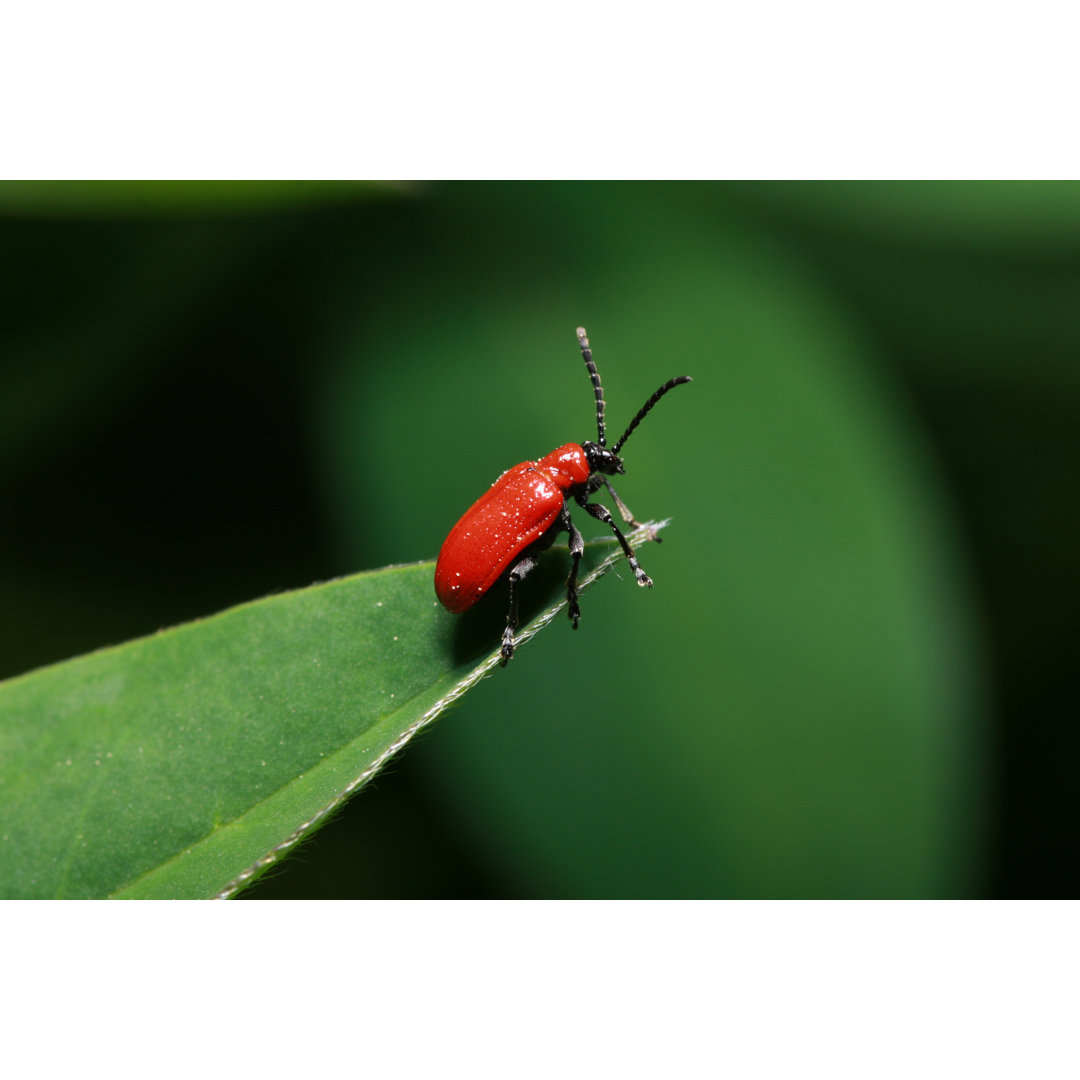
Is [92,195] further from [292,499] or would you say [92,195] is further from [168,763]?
[168,763]

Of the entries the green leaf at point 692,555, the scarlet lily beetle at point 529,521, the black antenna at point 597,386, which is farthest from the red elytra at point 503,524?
the green leaf at point 692,555

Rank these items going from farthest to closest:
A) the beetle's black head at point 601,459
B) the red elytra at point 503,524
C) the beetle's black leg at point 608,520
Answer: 1. the beetle's black head at point 601,459
2. the beetle's black leg at point 608,520
3. the red elytra at point 503,524

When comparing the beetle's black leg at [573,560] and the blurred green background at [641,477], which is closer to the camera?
the beetle's black leg at [573,560]

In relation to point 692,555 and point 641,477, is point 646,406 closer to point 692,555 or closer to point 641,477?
point 641,477

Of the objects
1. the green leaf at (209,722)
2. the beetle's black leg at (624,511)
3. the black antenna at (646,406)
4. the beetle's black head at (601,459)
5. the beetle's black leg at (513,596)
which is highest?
the black antenna at (646,406)

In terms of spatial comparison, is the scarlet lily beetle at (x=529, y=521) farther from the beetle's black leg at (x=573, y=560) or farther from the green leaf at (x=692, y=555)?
the green leaf at (x=692, y=555)

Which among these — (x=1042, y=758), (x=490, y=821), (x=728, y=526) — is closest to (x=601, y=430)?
(x=728, y=526)

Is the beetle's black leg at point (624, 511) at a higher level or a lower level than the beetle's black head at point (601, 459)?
lower
